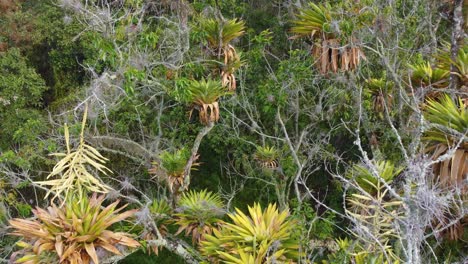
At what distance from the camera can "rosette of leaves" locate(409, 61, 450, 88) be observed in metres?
5.38

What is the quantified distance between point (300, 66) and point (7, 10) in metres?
6.36

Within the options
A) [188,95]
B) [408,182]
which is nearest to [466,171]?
[408,182]

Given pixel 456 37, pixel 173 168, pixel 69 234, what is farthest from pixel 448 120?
pixel 69 234

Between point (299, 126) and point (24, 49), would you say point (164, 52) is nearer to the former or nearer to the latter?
point (299, 126)

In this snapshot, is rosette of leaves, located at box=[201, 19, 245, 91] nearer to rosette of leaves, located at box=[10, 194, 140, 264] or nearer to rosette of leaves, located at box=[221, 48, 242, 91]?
rosette of leaves, located at box=[221, 48, 242, 91]

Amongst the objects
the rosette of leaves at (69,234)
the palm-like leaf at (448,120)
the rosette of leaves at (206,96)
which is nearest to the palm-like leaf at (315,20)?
the rosette of leaves at (206,96)

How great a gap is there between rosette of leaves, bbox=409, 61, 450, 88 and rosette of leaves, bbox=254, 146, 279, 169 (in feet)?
8.35

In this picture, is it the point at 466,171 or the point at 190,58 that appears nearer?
the point at 466,171

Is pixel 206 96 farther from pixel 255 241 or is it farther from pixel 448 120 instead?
pixel 448 120

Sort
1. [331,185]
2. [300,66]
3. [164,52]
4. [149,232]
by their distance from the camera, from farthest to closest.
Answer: [331,185] < [164,52] < [300,66] < [149,232]

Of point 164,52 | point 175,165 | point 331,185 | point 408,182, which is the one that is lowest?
point 331,185

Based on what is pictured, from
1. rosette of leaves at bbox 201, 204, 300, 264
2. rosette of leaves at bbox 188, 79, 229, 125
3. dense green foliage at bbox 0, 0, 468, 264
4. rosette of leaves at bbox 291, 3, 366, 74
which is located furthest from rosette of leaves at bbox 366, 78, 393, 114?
rosette of leaves at bbox 201, 204, 300, 264

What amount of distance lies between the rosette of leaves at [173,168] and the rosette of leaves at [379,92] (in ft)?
9.61

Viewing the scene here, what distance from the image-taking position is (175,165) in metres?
5.78
